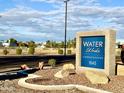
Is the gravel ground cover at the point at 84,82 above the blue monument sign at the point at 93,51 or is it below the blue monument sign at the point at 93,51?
below

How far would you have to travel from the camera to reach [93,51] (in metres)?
17.2

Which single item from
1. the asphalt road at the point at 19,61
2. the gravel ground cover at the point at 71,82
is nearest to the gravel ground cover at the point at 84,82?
the gravel ground cover at the point at 71,82

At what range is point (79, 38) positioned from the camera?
18406 millimetres

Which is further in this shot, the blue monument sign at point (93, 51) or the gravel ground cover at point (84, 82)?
the blue monument sign at point (93, 51)

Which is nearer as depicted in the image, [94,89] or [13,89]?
[94,89]

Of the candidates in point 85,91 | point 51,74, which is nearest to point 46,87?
point 85,91

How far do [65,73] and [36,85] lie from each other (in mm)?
2474

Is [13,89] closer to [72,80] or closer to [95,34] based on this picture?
[72,80]

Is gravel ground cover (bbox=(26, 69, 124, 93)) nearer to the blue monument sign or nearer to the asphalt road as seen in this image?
the blue monument sign

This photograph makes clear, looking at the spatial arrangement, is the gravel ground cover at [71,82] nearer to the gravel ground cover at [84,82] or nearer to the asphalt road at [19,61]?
the gravel ground cover at [84,82]

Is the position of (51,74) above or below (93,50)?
below

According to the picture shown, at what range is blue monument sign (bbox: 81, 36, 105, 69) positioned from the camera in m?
16.6

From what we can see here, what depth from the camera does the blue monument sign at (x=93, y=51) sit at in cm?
1661

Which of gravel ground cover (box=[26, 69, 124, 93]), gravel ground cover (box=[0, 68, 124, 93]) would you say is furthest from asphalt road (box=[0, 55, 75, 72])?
gravel ground cover (box=[26, 69, 124, 93])
